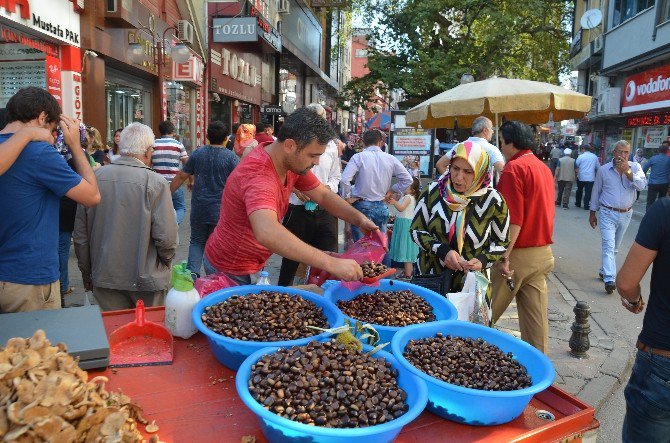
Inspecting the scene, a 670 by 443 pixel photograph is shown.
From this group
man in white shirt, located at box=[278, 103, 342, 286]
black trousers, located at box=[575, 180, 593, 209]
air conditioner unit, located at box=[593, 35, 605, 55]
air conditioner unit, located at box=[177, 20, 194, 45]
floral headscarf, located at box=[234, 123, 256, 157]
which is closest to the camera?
man in white shirt, located at box=[278, 103, 342, 286]

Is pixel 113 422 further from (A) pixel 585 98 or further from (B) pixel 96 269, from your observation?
(A) pixel 585 98

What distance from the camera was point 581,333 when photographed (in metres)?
4.73

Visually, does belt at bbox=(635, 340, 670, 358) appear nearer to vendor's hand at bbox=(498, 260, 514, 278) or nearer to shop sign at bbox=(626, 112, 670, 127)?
vendor's hand at bbox=(498, 260, 514, 278)

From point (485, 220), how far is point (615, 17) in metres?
24.1

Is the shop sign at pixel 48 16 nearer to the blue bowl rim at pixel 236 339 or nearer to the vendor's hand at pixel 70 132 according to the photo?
the vendor's hand at pixel 70 132

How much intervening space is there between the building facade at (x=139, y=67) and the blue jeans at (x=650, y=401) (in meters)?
10.3

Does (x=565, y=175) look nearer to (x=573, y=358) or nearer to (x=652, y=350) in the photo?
(x=573, y=358)

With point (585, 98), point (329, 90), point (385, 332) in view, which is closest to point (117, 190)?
point (385, 332)

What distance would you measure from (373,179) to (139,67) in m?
7.99

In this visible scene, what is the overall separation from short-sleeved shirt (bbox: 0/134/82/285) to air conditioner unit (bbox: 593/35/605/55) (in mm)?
26416

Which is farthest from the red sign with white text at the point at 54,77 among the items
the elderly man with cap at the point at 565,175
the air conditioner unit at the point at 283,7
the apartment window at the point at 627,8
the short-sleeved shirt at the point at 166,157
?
the apartment window at the point at 627,8

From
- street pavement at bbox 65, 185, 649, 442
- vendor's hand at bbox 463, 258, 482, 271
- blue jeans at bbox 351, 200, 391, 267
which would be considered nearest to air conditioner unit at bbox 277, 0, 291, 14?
street pavement at bbox 65, 185, 649, 442

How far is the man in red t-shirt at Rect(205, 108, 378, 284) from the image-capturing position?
7.32ft

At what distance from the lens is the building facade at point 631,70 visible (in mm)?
18109
